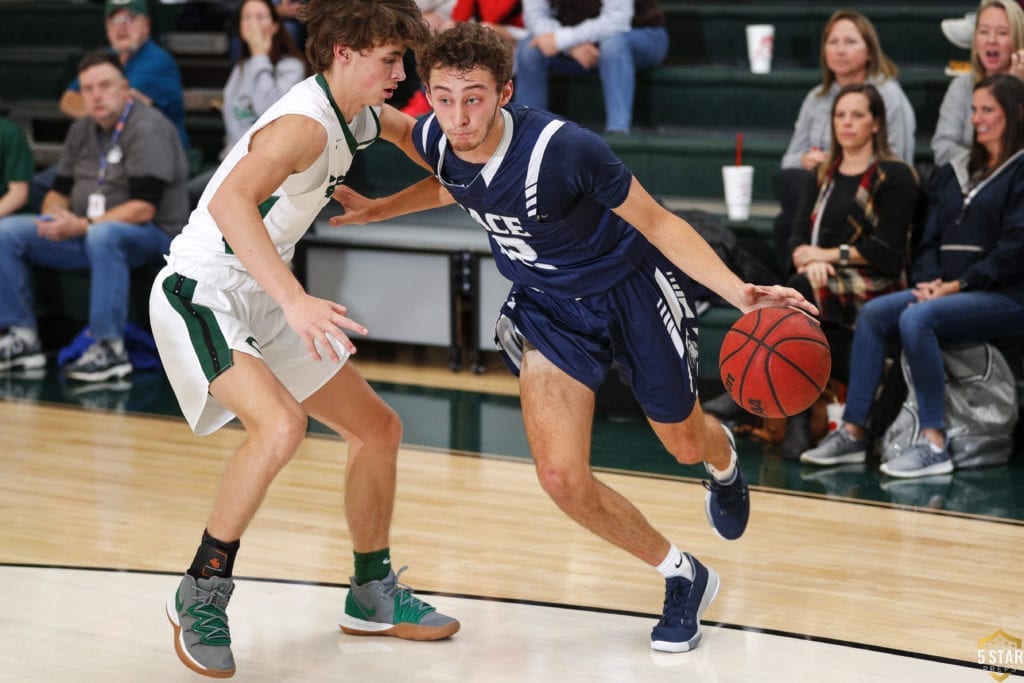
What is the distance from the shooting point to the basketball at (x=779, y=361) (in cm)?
355

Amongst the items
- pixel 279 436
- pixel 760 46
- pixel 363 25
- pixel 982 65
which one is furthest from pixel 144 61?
pixel 279 436

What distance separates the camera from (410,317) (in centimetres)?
746

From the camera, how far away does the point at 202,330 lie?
134 inches

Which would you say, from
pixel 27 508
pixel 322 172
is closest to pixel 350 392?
pixel 322 172

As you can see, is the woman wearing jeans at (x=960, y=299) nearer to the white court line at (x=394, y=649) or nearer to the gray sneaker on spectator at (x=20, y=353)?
the white court line at (x=394, y=649)

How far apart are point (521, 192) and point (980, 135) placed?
281 cm

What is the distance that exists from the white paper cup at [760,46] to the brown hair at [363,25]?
14.8 feet

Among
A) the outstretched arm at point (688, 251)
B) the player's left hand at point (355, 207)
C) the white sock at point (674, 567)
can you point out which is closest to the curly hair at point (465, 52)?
the outstretched arm at point (688, 251)

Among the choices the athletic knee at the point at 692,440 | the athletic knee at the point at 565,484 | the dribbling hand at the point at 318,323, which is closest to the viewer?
the dribbling hand at the point at 318,323

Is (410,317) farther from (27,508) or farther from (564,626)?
(564,626)

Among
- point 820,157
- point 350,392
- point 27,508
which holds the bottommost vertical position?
point 27,508

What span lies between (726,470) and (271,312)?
1371 mm

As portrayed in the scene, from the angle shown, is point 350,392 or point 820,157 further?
point 820,157

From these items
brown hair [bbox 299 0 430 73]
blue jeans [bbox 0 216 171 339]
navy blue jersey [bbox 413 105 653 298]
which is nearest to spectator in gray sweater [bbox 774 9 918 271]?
navy blue jersey [bbox 413 105 653 298]
